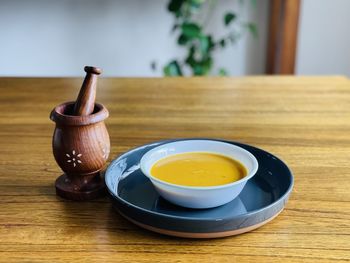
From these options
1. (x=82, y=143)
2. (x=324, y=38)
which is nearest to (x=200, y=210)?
(x=82, y=143)

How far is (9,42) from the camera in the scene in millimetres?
2803

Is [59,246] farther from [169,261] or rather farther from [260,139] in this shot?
[260,139]

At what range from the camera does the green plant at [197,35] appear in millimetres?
2492

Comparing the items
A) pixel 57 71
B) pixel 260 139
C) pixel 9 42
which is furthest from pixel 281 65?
pixel 260 139

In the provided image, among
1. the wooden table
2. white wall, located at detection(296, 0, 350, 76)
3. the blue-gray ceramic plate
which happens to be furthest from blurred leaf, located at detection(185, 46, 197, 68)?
the blue-gray ceramic plate

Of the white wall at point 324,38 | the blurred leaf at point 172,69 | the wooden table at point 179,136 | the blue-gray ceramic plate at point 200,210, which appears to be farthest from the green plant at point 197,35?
the blue-gray ceramic plate at point 200,210

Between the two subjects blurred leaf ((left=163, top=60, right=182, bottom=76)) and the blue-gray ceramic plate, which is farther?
blurred leaf ((left=163, top=60, right=182, bottom=76))

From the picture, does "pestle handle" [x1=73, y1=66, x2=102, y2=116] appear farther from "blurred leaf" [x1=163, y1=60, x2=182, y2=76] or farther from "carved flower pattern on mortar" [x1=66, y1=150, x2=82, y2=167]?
"blurred leaf" [x1=163, y1=60, x2=182, y2=76]

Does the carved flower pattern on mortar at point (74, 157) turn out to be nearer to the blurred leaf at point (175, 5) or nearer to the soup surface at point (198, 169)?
the soup surface at point (198, 169)

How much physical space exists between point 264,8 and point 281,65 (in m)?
0.40

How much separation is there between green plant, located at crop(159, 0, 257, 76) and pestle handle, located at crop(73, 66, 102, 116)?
1833 mm

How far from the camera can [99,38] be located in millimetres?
2848

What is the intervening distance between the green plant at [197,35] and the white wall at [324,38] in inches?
12.1

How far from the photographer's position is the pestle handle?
68cm
